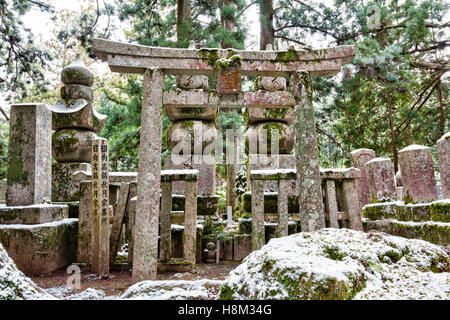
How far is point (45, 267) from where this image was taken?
173 inches

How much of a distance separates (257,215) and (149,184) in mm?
1680

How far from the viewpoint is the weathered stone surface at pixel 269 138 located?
5988 millimetres

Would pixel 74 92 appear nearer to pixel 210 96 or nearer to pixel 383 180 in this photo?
pixel 210 96

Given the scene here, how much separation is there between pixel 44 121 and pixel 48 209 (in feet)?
4.64

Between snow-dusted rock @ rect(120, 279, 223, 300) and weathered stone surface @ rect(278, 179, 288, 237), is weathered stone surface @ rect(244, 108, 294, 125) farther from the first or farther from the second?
snow-dusted rock @ rect(120, 279, 223, 300)

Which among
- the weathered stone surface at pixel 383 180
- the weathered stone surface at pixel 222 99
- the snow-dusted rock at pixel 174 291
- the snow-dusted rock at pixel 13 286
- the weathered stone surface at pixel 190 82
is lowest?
the snow-dusted rock at pixel 174 291

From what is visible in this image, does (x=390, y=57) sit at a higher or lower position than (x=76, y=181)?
higher

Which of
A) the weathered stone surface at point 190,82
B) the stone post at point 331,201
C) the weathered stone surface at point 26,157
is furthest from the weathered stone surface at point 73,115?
the stone post at point 331,201

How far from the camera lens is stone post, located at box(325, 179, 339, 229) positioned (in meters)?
4.82

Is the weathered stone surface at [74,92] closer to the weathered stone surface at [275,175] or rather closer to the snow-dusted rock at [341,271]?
the weathered stone surface at [275,175]

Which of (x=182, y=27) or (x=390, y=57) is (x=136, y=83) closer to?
(x=182, y=27)

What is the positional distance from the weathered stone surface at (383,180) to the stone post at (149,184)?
4.58m

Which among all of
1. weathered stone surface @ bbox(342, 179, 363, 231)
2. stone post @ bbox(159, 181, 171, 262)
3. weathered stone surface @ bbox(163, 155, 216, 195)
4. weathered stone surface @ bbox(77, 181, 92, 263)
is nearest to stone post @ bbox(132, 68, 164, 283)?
stone post @ bbox(159, 181, 171, 262)
